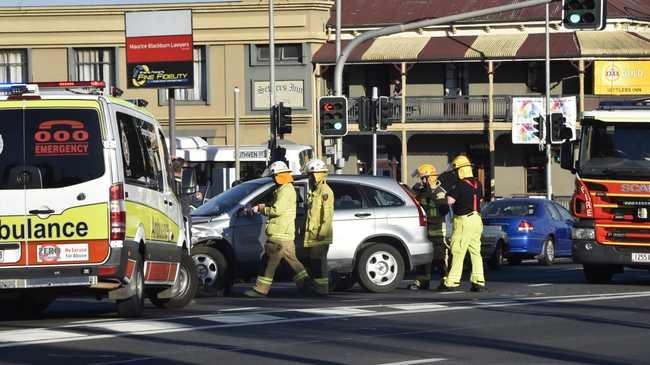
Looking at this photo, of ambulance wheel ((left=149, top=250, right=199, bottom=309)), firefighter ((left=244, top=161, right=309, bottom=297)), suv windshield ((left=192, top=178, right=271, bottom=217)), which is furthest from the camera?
suv windshield ((left=192, top=178, right=271, bottom=217))

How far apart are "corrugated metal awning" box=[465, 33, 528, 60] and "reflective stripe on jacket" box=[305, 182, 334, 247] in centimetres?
3833

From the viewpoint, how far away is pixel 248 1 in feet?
190

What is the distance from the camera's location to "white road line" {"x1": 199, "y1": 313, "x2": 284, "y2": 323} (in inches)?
598

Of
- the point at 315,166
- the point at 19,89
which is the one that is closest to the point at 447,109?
the point at 315,166

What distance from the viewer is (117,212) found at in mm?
14586

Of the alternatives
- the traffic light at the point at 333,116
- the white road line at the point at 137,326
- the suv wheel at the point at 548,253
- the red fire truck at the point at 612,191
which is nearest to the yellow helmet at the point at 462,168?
the red fire truck at the point at 612,191

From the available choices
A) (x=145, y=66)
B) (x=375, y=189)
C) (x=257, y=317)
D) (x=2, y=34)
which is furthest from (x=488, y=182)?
(x=257, y=317)

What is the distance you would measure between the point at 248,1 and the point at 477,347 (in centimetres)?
4620

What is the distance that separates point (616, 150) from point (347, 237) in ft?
14.5

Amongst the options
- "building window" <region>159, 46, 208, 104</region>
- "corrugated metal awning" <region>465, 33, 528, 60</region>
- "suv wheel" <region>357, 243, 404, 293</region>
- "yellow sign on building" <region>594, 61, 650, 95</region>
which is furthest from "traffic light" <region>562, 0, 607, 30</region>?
"building window" <region>159, 46, 208, 104</region>

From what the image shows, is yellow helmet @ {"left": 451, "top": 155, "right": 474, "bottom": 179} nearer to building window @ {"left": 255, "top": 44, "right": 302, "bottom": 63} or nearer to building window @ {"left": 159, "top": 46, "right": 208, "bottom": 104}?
building window @ {"left": 255, "top": 44, "right": 302, "bottom": 63}

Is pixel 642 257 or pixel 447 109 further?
pixel 447 109

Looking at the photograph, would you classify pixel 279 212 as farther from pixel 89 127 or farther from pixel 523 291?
pixel 89 127

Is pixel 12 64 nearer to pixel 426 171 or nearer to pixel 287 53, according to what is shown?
pixel 287 53
